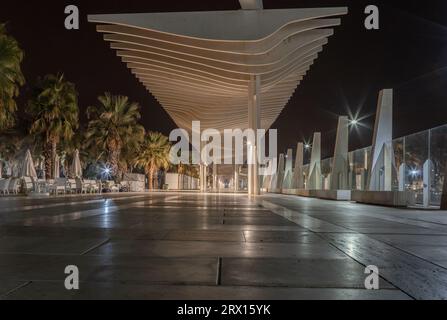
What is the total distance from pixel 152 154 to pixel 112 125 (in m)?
15.2

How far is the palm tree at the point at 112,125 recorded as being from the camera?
43969mm

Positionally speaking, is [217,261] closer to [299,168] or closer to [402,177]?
[402,177]

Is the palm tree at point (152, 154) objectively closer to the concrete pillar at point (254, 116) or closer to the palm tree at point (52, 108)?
the palm tree at point (52, 108)

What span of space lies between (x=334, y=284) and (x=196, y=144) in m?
55.3

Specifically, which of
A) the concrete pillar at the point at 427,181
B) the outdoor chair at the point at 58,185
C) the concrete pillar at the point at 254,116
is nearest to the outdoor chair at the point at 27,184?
the outdoor chair at the point at 58,185

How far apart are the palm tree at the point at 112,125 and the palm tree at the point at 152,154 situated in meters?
13.1

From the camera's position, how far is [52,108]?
104 feet

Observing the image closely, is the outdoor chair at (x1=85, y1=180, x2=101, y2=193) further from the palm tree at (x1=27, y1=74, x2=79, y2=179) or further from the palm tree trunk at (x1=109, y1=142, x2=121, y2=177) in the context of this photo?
the palm tree trunk at (x1=109, y1=142, x2=121, y2=177)

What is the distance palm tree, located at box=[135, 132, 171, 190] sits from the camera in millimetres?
59062

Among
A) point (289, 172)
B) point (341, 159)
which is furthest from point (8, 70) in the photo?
point (289, 172)

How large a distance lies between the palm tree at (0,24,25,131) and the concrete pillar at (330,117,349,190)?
53.2ft
